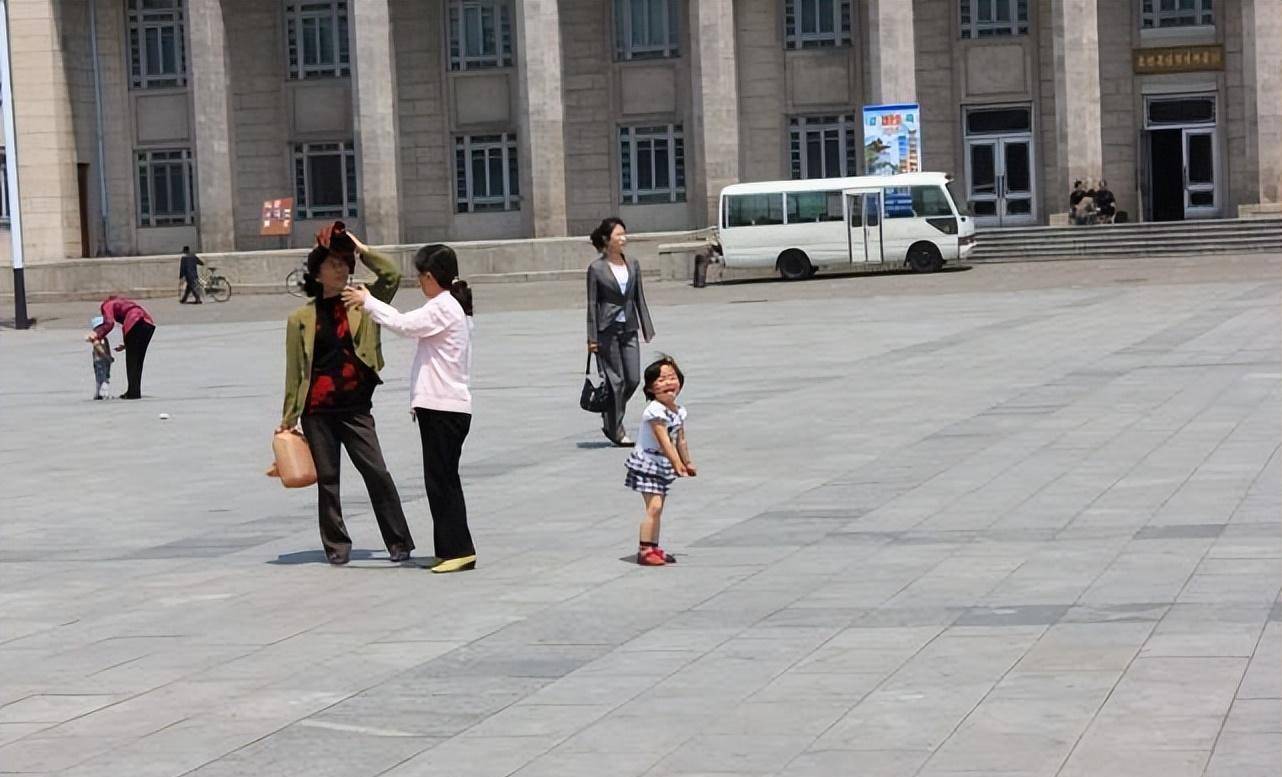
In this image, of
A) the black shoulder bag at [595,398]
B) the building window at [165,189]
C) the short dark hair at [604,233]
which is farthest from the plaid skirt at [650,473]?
the building window at [165,189]

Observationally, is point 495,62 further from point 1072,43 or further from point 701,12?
point 1072,43

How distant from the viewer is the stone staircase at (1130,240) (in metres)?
48.6

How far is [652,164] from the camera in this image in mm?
58156

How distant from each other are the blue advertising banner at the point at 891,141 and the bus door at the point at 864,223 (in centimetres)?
83

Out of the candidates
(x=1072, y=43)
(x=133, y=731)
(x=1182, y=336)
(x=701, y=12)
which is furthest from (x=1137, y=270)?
(x=133, y=731)

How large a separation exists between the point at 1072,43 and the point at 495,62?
1495 cm

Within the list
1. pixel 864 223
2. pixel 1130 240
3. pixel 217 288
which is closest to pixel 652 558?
pixel 864 223

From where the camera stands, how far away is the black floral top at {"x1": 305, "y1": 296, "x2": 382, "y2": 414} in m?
11.7

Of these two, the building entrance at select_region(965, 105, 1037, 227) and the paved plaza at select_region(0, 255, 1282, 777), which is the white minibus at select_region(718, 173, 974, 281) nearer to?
the building entrance at select_region(965, 105, 1037, 227)

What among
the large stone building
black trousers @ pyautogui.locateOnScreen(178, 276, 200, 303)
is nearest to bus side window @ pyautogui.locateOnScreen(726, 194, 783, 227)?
the large stone building

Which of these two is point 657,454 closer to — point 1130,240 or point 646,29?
point 1130,240

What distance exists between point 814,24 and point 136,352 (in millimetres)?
35477

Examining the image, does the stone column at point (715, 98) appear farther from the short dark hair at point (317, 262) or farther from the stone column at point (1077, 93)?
the short dark hair at point (317, 262)

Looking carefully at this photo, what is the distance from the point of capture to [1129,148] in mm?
56688
